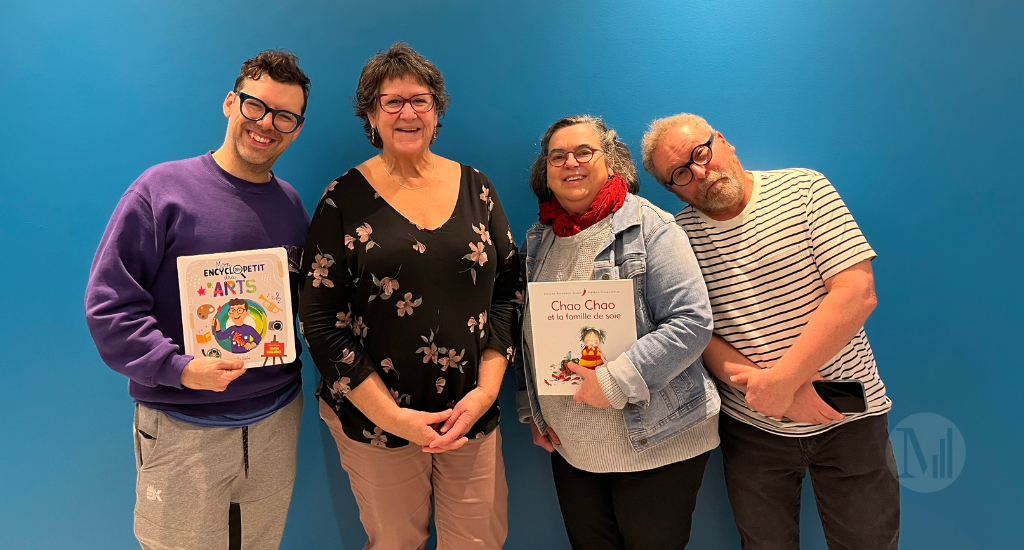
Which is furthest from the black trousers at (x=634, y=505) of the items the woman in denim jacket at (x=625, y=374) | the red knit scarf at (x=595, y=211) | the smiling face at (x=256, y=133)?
the smiling face at (x=256, y=133)

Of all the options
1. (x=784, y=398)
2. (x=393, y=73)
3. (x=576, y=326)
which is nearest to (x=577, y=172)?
(x=576, y=326)

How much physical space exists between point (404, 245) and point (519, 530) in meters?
1.34

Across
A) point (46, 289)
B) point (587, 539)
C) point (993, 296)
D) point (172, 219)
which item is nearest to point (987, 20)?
point (993, 296)

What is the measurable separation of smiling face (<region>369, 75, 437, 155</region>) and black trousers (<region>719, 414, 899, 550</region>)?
1.44 meters

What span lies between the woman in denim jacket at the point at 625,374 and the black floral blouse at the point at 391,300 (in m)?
0.27

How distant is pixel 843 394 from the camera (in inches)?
64.6

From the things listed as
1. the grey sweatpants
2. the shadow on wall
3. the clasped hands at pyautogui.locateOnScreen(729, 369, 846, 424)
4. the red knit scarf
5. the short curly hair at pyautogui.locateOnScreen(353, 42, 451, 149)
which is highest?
the short curly hair at pyautogui.locateOnScreen(353, 42, 451, 149)

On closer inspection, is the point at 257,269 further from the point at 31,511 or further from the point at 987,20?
the point at 987,20

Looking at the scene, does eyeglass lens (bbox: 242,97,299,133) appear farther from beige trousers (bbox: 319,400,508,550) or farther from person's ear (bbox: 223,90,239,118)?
beige trousers (bbox: 319,400,508,550)

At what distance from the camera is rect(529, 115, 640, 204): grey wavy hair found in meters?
1.79

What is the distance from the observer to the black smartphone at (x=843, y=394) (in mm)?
1623

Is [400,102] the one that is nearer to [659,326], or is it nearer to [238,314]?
[238,314]

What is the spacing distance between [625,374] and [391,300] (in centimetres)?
72

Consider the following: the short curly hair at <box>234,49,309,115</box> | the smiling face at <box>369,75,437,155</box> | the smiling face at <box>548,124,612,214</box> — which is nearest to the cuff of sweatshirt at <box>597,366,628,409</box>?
the smiling face at <box>548,124,612,214</box>
